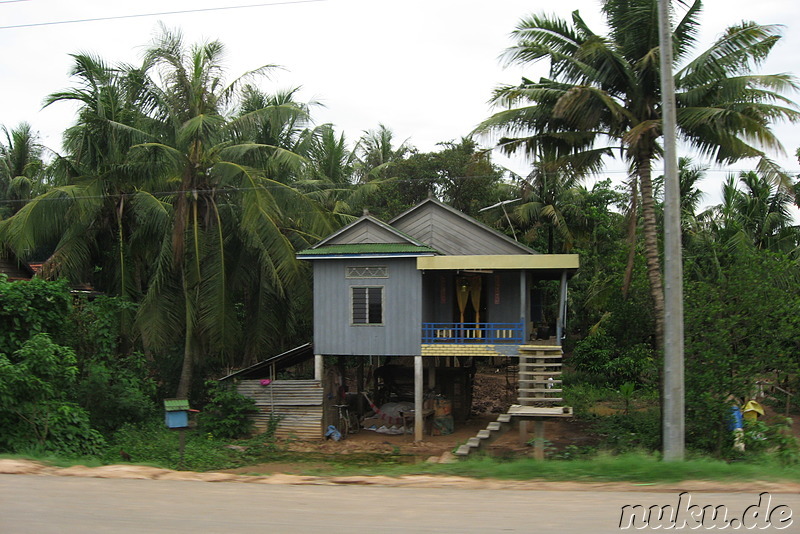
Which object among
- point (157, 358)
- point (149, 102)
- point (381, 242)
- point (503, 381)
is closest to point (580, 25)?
point (381, 242)

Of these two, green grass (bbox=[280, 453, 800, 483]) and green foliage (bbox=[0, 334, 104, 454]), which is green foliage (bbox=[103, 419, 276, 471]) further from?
green grass (bbox=[280, 453, 800, 483])

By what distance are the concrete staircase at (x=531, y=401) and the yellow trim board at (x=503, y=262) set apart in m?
2.28

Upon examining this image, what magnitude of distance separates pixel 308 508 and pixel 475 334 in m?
15.2

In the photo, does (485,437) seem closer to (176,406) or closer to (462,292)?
(176,406)

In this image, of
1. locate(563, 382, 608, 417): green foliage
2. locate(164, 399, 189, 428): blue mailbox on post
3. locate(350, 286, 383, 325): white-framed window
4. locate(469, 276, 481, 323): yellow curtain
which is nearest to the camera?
locate(164, 399, 189, 428): blue mailbox on post

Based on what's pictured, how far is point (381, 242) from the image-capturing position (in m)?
22.1

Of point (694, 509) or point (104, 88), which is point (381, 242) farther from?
point (694, 509)

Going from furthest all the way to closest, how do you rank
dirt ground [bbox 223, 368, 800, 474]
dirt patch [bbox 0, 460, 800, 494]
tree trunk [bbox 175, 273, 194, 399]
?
1. tree trunk [bbox 175, 273, 194, 399]
2. dirt ground [bbox 223, 368, 800, 474]
3. dirt patch [bbox 0, 460, 800, 494]

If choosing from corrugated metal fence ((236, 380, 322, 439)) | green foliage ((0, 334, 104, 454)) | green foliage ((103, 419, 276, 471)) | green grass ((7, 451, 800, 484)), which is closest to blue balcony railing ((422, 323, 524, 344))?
corrugated metal fence ((236, 380, 322, 439))

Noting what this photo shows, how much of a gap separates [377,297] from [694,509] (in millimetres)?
15203

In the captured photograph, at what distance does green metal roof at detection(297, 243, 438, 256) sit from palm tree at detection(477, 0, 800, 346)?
4652 mm

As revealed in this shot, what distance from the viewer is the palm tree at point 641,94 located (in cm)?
1602

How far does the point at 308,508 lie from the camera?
7156 mm

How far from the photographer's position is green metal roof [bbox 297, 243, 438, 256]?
2108cm
